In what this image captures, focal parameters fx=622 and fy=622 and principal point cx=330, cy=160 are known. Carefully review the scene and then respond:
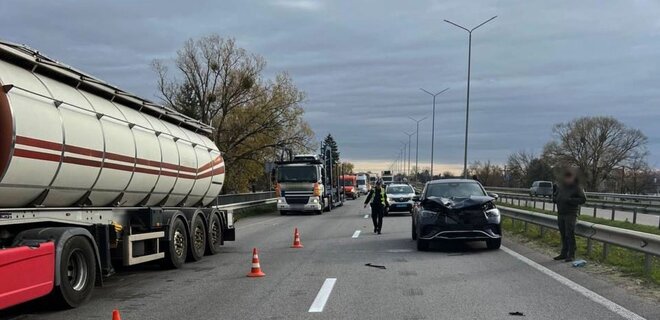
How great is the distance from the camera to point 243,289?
9.31 metres

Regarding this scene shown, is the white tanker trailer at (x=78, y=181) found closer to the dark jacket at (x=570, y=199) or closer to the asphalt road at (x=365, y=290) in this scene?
the asphalt road at (x=365, y=290)

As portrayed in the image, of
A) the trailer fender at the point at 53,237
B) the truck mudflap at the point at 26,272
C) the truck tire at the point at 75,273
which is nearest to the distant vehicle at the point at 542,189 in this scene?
the truck tire at the point at 75,273

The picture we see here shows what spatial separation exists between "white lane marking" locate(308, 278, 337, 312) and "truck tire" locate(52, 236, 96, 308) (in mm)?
2997

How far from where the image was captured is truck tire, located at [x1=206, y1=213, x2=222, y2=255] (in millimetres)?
14094

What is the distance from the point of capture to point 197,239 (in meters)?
13.5

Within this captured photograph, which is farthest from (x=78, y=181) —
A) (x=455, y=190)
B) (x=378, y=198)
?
(x=378, y=198)

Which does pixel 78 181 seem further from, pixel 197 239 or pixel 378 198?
pixel 378 198

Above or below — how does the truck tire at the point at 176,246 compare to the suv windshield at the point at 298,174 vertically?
below

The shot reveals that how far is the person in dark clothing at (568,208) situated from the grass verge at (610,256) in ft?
1.53

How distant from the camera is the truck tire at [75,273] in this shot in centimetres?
762

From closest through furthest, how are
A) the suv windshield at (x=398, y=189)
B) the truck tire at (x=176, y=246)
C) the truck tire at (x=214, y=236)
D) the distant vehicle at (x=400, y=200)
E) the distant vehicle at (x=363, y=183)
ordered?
the truck tire at (x=176, y=246) → the truck tire at (x=214, y=236) → the distant vehicle at (x=400, y=200) → the suv windshield at (x=398, y=189) → the distant vehicle at (x=363, y=183)

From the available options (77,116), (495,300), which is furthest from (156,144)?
(495,300)

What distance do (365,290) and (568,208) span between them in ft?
17.0

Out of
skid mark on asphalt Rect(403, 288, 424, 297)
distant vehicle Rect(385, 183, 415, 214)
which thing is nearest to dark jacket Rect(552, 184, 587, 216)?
skid mark on asphalt Rect(403, 288, 424, 297)
